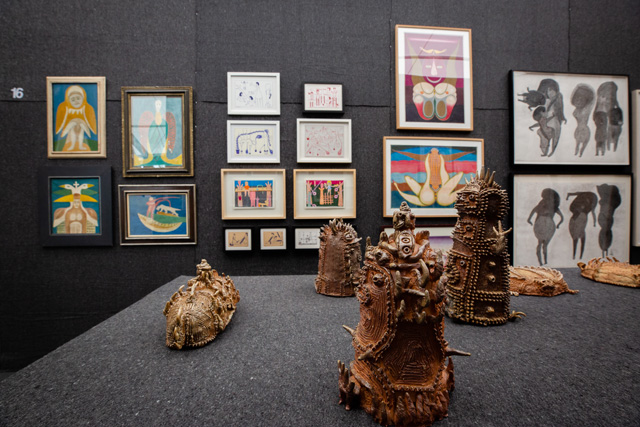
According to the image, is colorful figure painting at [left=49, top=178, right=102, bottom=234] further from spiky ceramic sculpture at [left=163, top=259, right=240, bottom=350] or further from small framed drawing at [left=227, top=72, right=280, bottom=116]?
spiky ceramic sculpture at [left=163, top=259, right=240, bottom=350]

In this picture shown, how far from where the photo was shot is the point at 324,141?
2.80 metres

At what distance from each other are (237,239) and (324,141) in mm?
1372

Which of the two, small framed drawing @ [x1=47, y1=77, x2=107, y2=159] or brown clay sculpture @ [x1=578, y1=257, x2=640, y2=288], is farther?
small framed drawing @ [x1=47, y1=77, x2=107, y2=159]

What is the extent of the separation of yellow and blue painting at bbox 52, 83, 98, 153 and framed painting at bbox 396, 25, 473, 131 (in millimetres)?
3177

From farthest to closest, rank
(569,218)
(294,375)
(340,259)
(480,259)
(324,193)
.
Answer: (569,218) < (324,193) < (340,259) < (480,259) < (294,375)

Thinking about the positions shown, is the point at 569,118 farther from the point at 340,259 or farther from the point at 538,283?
the point at 340,259

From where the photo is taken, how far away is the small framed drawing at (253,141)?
275 cm

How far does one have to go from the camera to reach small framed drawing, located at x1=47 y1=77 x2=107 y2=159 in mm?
2695

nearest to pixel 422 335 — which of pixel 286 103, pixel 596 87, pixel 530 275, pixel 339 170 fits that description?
pixel 530 275

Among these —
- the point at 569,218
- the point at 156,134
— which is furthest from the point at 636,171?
the point at 156,134

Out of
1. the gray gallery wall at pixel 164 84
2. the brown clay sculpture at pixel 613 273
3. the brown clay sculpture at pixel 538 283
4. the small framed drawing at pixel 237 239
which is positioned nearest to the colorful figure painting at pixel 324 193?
the gray gallery wall at pixel 164 84

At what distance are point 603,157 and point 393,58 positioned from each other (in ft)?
8.71

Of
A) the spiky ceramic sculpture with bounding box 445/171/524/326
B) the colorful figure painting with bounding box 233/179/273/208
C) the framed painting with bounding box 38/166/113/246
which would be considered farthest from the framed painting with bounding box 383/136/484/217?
the framed painting with bounding box 38/166/113/246

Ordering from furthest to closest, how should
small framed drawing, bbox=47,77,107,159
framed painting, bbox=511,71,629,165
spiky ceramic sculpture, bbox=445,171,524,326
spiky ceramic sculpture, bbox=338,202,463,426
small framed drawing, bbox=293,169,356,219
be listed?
framed painting, bbox=511,71,629,165, small framed drawing, bbox=293,169,356,219, small framed drawing, bbox=47,77,107,159, spiky ceramic sculpture, bbox=445,171,524,326, spiky ceramic sculpture, bbox=338,202,463,426
